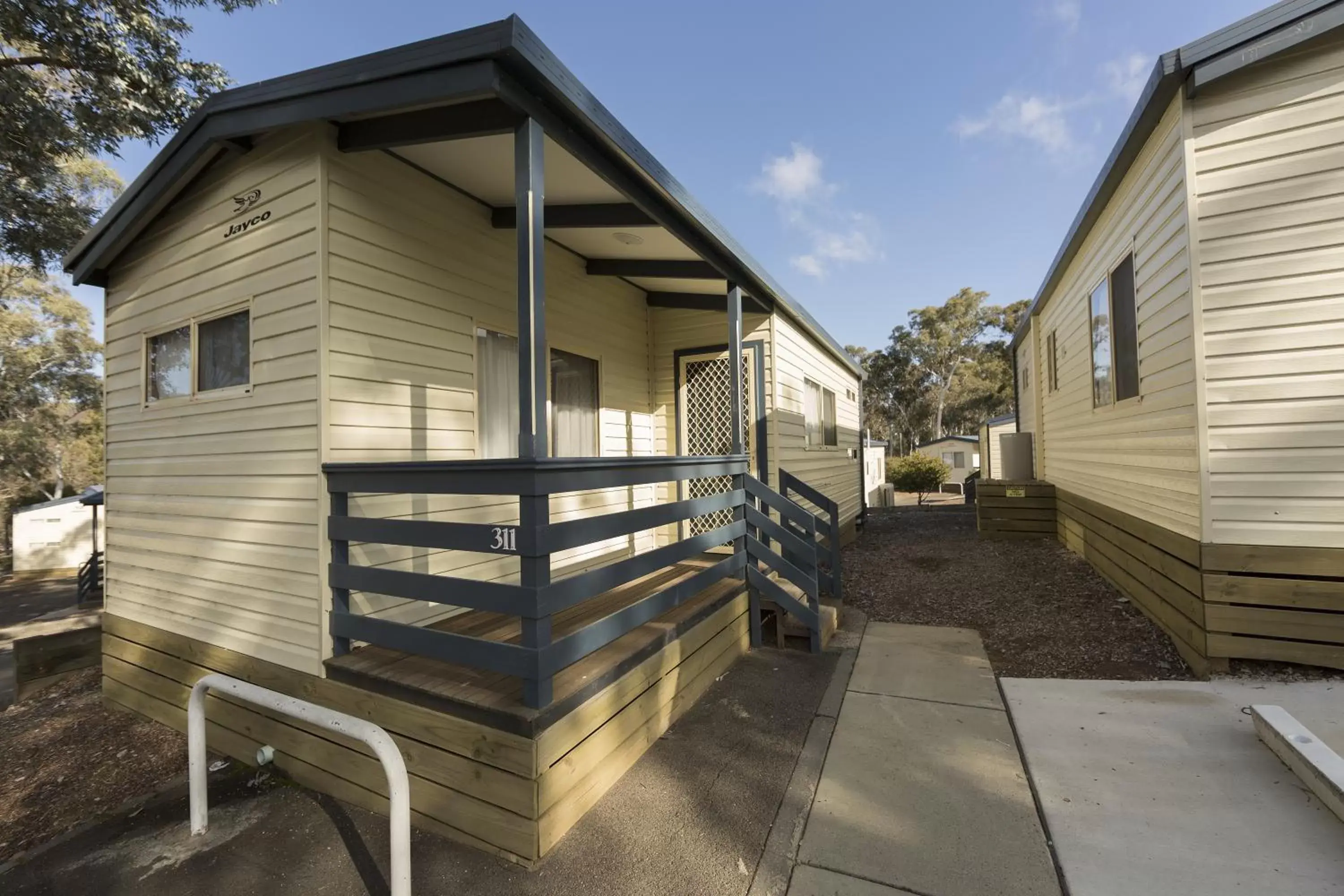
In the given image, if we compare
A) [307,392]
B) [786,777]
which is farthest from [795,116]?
[786,777]

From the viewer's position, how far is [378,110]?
275 centimetres

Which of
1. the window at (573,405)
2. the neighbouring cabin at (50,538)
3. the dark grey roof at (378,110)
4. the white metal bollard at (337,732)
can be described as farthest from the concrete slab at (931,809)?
the neighbouring cabin at (50,538)

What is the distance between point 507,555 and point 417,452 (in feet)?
4.15

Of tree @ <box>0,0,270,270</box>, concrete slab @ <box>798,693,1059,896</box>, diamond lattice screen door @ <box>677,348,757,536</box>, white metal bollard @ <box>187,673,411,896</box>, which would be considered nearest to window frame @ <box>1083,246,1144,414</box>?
diamond lattice screen door @ <box>677,348,757,536</box>

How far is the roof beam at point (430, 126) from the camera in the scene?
8.89ft

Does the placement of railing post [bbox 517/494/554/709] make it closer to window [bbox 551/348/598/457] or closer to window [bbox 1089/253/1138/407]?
window [bbox 551/348/598/457]

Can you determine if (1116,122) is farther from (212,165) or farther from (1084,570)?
(212,165)

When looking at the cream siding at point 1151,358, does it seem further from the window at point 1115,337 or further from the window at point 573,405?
the window at point 573,405

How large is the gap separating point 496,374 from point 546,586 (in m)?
2.42

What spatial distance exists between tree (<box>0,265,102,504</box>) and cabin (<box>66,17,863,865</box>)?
2062 cm

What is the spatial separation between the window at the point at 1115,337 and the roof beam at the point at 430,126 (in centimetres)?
511

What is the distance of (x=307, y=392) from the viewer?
119 inches

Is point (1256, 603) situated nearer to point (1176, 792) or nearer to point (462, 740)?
point (1176, 792)

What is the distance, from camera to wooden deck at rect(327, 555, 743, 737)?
7.70 feet
